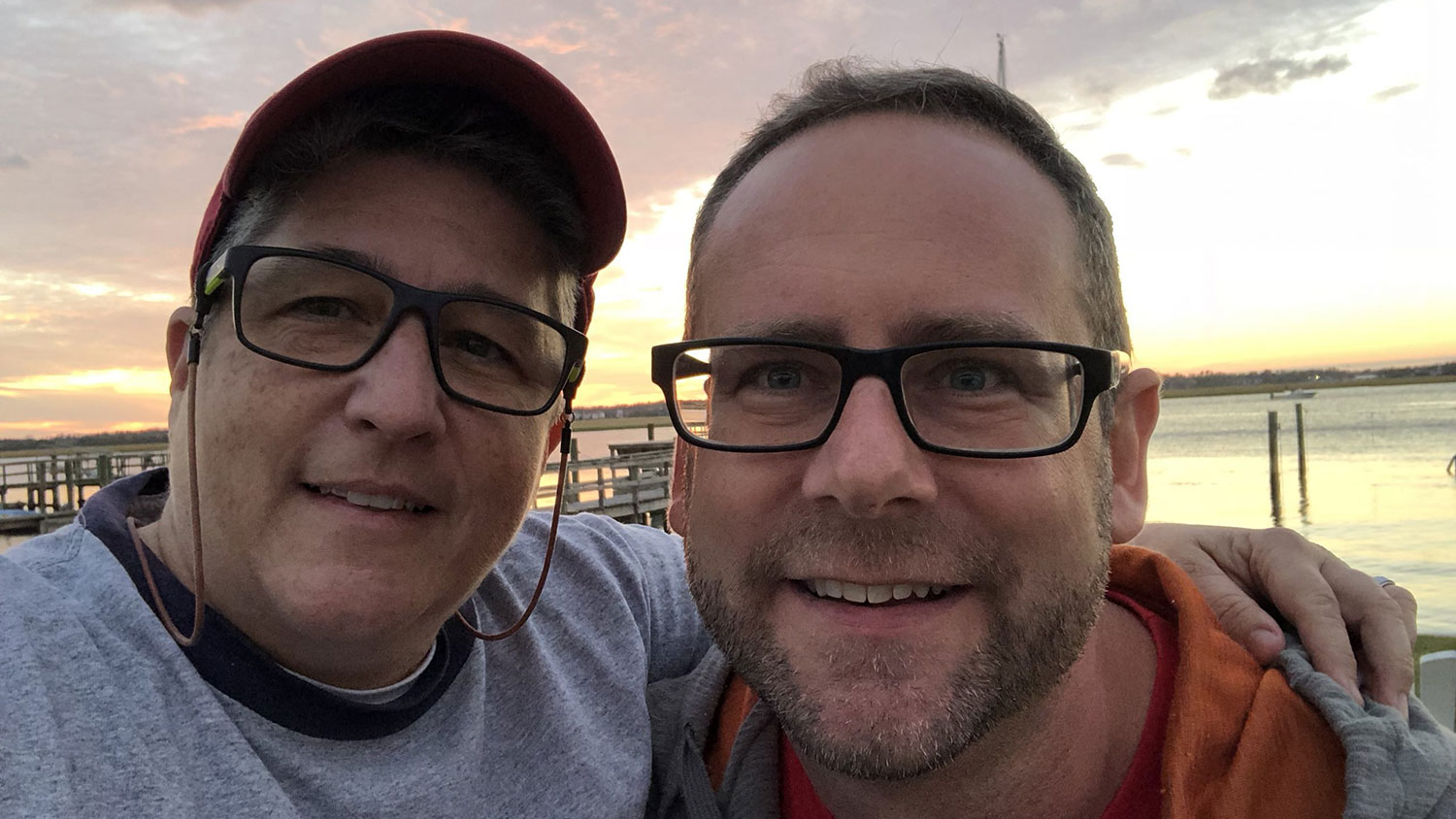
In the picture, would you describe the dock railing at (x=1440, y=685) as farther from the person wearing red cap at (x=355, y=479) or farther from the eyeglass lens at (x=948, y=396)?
the person wearing red cap at (x=355, y=479)

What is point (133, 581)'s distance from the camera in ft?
4.94

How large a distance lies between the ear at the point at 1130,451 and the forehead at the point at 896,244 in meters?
0.31

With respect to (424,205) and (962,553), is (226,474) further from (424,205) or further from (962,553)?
(962,553)

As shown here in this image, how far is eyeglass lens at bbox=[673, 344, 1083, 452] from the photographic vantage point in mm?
1582

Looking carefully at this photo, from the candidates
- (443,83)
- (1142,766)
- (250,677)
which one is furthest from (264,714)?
(1142,766)

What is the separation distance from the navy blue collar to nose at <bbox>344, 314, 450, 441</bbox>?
18.6 inches

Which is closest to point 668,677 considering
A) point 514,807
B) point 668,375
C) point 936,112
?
point 514,807

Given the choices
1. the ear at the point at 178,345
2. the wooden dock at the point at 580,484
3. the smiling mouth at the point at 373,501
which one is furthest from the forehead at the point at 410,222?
the wooden dock at the point at 580,484

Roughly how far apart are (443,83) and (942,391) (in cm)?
131

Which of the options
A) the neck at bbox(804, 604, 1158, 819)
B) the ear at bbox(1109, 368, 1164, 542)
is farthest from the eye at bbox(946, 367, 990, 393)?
the neck at bbox(804, 604, 1158, 819)

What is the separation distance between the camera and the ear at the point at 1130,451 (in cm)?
194

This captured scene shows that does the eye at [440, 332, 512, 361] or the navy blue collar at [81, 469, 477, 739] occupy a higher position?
the eye at [440, 332, 512, 361]

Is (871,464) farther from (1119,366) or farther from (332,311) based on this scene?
(332,311)

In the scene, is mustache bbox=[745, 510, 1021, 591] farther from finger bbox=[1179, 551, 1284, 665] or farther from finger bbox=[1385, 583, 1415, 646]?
finger bbox=[1385, 583, 1415, 646]
